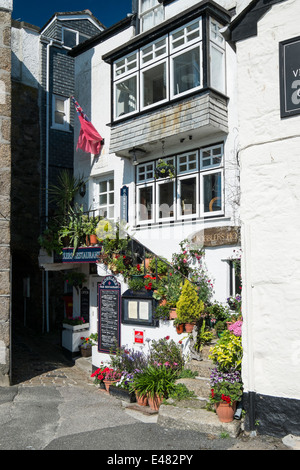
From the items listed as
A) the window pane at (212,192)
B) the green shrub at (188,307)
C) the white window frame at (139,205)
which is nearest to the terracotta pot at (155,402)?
the green shrub at (188,307)

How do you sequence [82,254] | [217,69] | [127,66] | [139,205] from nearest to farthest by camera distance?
[217,69]
[82,254]
[127,66]
[139,205]

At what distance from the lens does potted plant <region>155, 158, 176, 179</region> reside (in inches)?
445

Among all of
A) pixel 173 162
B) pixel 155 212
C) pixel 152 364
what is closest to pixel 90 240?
pixel 155 212

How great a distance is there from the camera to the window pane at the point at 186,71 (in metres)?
10.7

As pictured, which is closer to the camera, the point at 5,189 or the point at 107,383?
the point at 107,383

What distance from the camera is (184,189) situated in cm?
1145

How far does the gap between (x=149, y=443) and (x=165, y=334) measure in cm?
312

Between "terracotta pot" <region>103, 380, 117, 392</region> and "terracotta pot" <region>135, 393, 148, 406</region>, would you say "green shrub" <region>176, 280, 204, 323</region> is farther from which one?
"terracotta pot" <region>103, 380, 117, 392</region>

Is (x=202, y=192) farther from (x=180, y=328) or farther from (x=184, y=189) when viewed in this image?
(x=180, y=328)

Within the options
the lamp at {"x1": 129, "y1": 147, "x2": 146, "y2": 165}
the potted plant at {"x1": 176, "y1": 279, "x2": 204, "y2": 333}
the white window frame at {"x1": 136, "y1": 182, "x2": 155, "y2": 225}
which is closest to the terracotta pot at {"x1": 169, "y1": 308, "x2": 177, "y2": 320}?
the potted plant at {"x1": 176, "y1": 279, "x2": 204, "y2": 333}

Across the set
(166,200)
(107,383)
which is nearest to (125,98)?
(166,200)

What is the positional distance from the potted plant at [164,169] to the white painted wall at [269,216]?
5.15 meters

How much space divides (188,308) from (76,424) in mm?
2937
